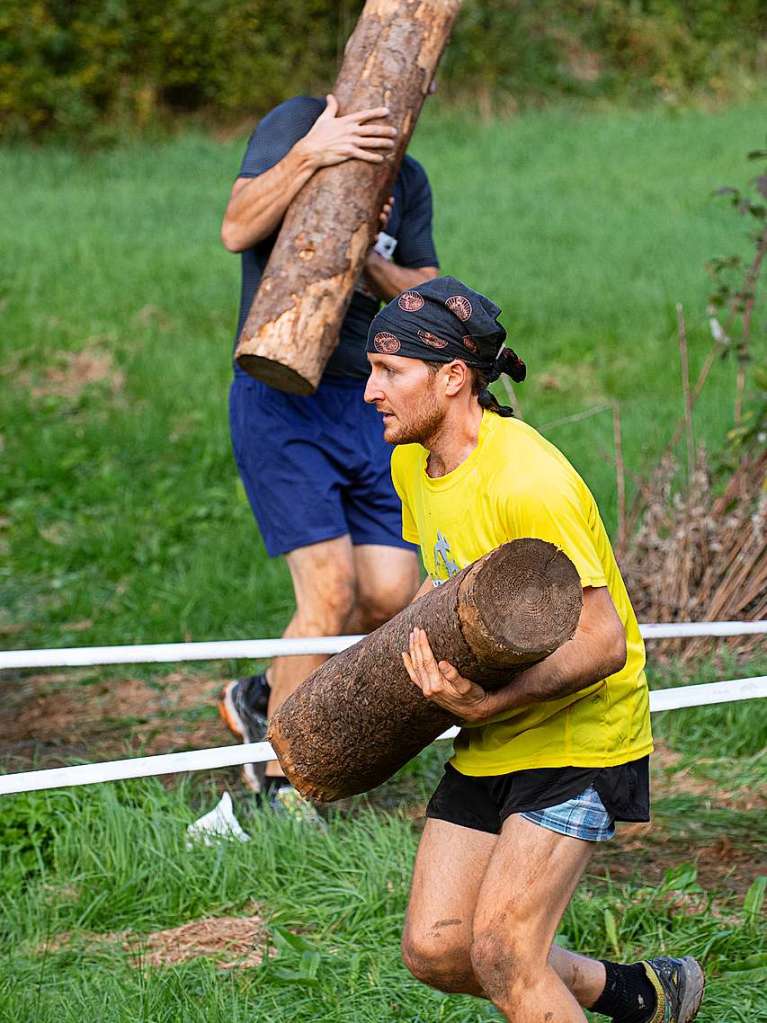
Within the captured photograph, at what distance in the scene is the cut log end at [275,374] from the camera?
441 cm

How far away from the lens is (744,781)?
15.9ft

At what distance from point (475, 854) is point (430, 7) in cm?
283

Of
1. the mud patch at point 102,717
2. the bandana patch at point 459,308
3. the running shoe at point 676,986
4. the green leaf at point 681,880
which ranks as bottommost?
the mud patch at point 102,717

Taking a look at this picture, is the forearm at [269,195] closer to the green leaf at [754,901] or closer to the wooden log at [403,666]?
the wooden log at [403,666]

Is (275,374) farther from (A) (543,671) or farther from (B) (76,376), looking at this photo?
(B) (76,376)

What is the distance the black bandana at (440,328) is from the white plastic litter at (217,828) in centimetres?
189

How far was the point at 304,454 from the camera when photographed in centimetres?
471

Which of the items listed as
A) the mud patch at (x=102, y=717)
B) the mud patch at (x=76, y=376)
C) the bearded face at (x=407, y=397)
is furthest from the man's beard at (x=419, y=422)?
the mud patch at (x=76, y=376)

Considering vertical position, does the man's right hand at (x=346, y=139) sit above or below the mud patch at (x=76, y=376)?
above

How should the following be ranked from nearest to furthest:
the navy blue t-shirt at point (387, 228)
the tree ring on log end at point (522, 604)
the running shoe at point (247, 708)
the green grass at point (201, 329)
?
the tree ring on log end at point (522, 604), the navy blue t-shirt at point (387, 228), the running shoe at point (247, 708), the green grass at point (201, 329)

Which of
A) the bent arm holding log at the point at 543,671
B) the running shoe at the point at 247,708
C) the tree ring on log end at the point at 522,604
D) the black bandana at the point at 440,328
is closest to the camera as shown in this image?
the tree ring on log end at the point at 522,604

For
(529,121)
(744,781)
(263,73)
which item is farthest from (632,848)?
(263,73)

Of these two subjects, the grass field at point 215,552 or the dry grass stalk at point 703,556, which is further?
the dry grass stalk at point 703,556

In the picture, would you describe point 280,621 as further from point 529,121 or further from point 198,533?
point 529,121
